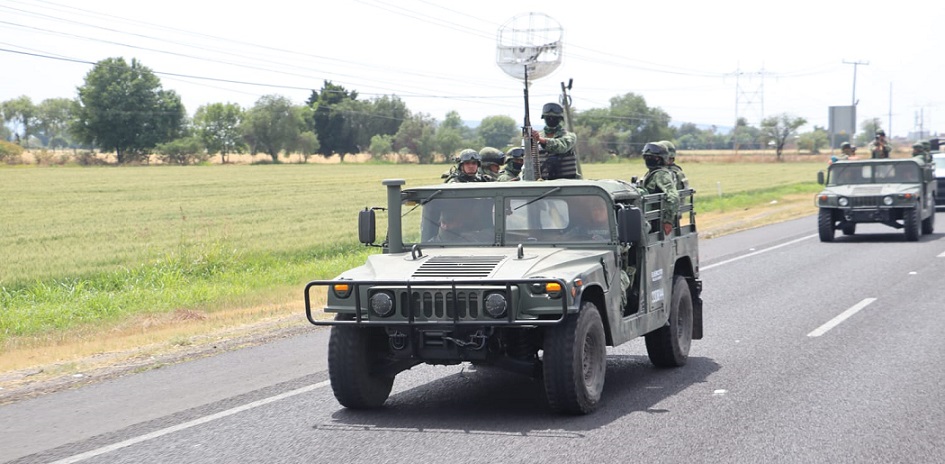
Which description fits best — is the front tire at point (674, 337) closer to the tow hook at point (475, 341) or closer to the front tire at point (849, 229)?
the tow hook at point (475, 341)

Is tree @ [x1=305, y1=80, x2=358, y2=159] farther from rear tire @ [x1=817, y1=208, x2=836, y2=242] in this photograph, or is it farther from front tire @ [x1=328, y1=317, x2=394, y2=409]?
front tire @ [x1=328, y1=317, x2=394, y2=409]

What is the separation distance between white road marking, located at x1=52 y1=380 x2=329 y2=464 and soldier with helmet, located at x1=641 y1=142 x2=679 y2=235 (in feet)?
10.7

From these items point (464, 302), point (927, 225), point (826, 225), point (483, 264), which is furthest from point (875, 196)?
point (464, 302)

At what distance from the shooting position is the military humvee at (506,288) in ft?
23.6

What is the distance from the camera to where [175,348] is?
11.4 m

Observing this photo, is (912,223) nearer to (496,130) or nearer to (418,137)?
(418,137)

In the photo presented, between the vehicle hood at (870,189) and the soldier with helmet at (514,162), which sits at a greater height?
the soldier with helmet at (514,162)

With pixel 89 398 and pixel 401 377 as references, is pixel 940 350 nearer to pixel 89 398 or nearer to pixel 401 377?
pixel 401 377

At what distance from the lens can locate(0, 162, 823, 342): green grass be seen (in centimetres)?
1574

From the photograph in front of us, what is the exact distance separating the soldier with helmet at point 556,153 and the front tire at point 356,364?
9.76ft

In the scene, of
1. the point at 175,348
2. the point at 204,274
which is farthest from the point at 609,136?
the point at 175,348

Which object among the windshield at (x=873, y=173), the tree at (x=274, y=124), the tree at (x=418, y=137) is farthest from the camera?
the tree at (x=274, y=124)

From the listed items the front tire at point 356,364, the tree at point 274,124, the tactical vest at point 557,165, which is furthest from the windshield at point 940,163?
the tree at point 274,124

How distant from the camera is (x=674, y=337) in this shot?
9.55 m
